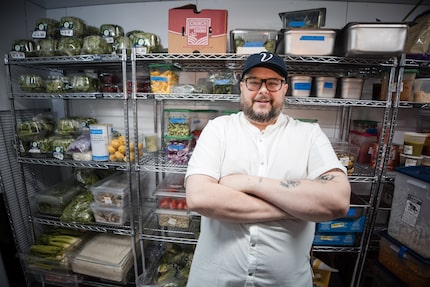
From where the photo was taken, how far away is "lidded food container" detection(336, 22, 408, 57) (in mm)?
1149

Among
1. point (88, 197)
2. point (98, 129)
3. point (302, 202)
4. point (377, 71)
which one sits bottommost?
point (88, 197)

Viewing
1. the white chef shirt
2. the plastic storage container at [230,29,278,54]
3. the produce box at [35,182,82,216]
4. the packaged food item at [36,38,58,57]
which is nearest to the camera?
the white chef shirt

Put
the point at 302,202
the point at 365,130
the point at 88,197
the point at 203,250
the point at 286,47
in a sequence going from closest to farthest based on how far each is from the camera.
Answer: the point at 302,202 → the point at 203,250 → the point at 286,47 → the point at 365,130 → the point at 88,197

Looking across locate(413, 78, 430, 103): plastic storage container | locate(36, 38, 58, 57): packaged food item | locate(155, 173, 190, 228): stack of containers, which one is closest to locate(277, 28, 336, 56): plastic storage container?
locate(413, 78, 430, 103): plastic storage container

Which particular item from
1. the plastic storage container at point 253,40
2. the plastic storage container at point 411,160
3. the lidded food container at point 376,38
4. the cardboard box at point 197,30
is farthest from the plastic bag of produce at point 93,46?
the plastic storage container at point 411,160

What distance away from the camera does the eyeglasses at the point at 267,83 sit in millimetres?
994

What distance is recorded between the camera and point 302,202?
0.78 metres

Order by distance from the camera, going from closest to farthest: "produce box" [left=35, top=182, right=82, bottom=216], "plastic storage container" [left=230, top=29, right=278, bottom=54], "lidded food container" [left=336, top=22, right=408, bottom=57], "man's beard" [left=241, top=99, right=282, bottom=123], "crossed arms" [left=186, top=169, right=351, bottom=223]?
"crossed arms" [left=186, top=169, right=351, bottom=223]
"man's beard" [left=241, top=99, right=282, bottom=123]
"lidded food container" [left=336, top=22, right=408, bottom=57]
"plastic storage container" [left=230, top=29, right=278, bottom=54]
"produce box" [left=35, top=182, right=82, bottom=216]

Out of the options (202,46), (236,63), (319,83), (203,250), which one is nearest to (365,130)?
(319,83)

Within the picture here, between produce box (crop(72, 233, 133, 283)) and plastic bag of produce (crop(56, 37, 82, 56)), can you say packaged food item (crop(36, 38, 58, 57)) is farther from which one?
produce box (crop(72, 233, 133, 283))

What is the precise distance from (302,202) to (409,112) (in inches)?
68.5

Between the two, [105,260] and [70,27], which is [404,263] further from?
[70,27]

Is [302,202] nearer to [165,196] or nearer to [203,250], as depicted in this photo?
[203,250]

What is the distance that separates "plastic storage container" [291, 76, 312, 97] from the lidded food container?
276 mm
